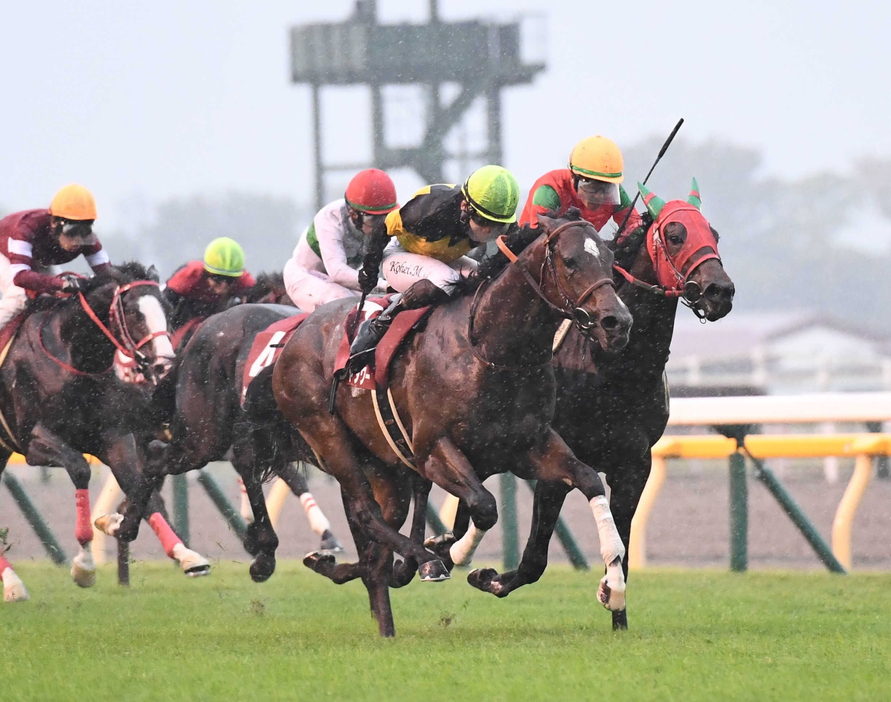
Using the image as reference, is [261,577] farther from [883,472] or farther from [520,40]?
[520,40]

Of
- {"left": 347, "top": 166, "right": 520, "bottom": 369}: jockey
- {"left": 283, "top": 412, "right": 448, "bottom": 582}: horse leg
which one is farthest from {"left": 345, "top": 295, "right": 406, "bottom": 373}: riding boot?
{"left": 283, "top": 412, "right": 448, "bottom": 582}: horse leg

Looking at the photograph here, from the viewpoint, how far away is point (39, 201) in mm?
52969

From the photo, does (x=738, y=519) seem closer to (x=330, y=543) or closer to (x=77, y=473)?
(x=330, y=543)

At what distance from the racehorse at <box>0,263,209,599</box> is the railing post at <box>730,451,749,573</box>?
3.10 m

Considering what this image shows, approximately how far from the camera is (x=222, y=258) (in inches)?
356

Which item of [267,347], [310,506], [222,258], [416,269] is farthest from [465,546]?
[222,258]

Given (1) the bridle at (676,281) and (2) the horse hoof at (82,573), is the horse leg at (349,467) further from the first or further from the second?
(2) the horse hoof at (82,573)

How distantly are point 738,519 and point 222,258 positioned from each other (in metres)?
3.41

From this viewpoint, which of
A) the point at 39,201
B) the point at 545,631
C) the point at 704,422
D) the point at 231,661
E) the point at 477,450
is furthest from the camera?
the point at 39,201

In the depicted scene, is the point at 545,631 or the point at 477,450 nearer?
the point at 477,450

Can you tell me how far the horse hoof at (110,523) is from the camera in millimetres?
7926

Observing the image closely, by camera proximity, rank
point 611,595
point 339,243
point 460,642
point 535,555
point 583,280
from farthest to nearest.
Answer: point 339,243
point 535,555
point 460,642
point 611,595
point 583,280

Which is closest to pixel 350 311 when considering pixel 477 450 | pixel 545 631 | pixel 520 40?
pixel 477 450

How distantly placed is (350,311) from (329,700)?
2.38 metres
